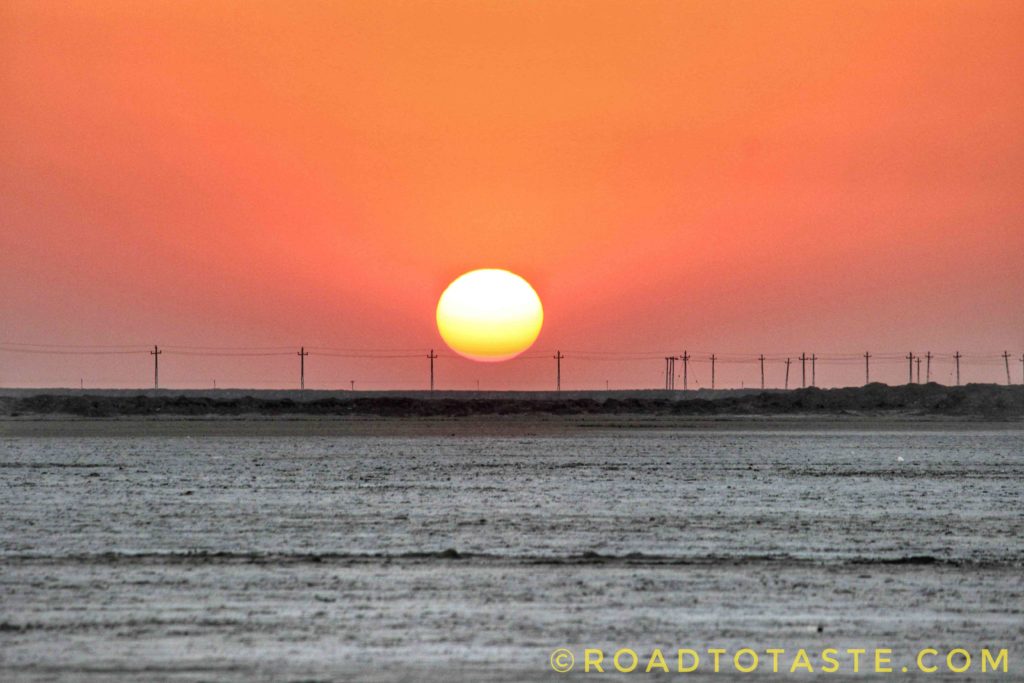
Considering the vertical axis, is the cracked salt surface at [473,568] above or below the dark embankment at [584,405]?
below

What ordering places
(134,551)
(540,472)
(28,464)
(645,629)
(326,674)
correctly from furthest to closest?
(28,464) → (540,472) → (134,551) → (645,629) → (326,674)

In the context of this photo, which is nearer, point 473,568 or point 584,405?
point 473,568

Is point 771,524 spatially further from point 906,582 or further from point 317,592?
point 317,592

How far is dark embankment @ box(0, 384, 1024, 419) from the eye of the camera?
155 meters

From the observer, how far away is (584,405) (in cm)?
17512

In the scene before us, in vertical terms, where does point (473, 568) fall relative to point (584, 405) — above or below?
below

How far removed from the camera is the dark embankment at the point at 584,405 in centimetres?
15544

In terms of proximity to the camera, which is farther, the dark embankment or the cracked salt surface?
the dark embankment

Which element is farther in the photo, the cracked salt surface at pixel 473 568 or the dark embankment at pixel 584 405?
the dark embankment at pixel 584 405

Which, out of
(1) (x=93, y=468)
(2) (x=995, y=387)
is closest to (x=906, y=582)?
(1) (x=93, y=468)

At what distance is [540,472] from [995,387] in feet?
506

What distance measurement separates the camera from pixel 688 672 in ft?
46.5

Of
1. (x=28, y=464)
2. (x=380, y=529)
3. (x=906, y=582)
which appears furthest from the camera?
(x=28, y=464)

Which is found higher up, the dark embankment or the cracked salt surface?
the dark embankment
